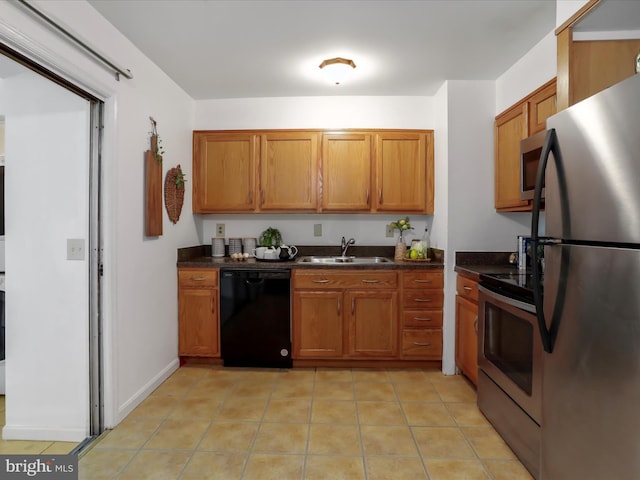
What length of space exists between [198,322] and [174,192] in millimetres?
1110

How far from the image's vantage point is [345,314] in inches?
125

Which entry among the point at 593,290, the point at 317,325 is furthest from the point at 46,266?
the point at 593,290

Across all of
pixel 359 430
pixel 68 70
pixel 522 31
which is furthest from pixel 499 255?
pixel 68 70

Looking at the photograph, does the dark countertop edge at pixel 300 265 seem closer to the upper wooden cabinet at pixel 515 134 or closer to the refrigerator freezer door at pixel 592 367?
the upper wooden cabinet at pixel 515 134

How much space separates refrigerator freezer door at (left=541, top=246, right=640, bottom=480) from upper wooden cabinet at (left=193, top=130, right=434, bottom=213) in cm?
207

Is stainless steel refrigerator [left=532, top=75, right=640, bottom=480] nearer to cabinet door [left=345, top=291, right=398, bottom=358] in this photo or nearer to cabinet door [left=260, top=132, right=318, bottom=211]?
cabinet door [left=345, top=291, right=398, bottom=358]

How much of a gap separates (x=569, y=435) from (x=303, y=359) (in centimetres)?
216

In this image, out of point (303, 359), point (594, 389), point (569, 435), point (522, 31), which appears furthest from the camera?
point (303, 359)

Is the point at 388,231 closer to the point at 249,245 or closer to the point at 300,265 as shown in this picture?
the point at 300,265

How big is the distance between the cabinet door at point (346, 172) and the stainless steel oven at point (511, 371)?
1.42 metres

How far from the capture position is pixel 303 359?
3217 millimetres

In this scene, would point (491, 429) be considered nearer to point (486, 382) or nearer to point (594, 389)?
point (486, 382)

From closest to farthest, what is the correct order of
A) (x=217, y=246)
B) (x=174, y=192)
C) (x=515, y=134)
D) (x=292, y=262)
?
(x=515, y=134) → (x=174, y=192) → (x=292, y=262) → (x=217, y=246)

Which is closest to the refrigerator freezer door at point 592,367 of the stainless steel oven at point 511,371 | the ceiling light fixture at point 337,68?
the stainless steel oven at point 511,371
